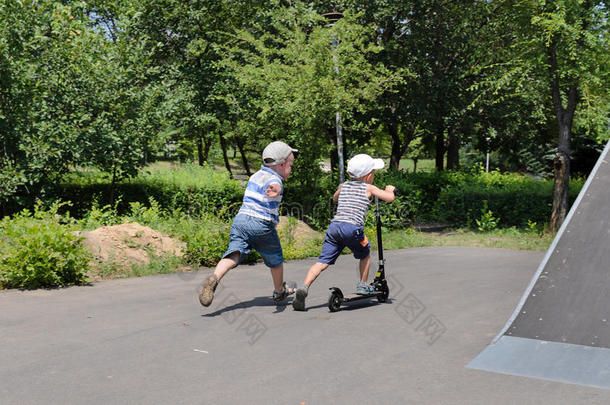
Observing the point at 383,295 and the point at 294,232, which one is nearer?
the point at 383,295

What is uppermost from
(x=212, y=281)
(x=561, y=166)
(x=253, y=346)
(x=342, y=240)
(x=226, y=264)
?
(x=561, y=166)

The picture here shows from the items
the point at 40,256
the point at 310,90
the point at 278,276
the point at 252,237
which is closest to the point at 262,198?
the point at 252,237

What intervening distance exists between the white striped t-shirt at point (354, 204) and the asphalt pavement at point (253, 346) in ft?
3.35

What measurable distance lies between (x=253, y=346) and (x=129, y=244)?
14.6ft

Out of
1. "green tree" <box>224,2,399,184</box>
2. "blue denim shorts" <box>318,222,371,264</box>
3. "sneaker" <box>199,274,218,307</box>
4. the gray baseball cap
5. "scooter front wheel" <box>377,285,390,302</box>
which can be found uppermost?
"green tree" <box>224,2,399,184</box>

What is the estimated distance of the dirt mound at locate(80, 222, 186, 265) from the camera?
8156 millimetres

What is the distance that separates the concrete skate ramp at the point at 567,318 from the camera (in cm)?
412

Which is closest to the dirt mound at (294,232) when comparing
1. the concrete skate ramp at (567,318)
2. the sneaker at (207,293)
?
the sneaker at (207,293)

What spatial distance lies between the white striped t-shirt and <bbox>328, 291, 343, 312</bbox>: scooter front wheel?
2.61 ft

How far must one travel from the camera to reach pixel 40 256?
6.88 metres

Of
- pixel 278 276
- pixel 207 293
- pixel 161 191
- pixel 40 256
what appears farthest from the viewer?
pixel 161 191

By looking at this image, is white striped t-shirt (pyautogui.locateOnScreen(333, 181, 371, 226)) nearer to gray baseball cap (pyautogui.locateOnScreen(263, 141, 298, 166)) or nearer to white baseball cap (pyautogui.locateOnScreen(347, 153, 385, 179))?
white baseball cap (pyautogui.locateOnScreen(347, 153, 385, 179))

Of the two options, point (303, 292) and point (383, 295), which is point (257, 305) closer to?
point (303, 292)

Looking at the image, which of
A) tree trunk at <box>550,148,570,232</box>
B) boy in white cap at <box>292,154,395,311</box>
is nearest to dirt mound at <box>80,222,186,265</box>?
boy in white cap at <box>292,154,395,311</box>
